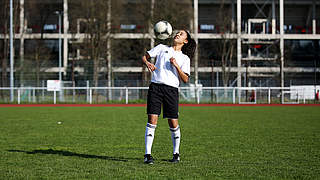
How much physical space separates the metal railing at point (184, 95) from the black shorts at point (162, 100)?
2791 cm

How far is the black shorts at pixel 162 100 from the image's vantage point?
670cm

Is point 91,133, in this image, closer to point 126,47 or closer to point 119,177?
point 119,177

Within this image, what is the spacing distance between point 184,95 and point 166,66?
29280mm

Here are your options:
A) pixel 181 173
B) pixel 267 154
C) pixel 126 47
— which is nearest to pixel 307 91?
pixel 126 47

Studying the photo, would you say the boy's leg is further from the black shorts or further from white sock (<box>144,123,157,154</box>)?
white sock (<box>144,123,157,154</box>)

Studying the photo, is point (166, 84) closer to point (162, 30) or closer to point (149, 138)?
point (149, 138)

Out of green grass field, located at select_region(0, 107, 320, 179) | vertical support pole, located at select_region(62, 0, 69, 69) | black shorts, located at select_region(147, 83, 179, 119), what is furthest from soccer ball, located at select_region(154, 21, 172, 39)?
vertical support pole, located at select_region(62, 0, 69, 69)

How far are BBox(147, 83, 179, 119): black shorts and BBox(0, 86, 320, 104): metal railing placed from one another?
91.6 ft

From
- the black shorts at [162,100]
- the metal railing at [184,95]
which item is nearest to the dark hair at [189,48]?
the black shorts at [162,100]

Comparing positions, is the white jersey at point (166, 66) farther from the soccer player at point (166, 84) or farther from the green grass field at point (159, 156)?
the green grass field at point (159, 156)

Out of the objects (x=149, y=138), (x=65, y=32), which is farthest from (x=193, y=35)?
(x=149, y=138)

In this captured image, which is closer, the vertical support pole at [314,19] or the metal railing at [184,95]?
the metal railing at [184,95]

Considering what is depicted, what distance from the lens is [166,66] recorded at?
267 inches

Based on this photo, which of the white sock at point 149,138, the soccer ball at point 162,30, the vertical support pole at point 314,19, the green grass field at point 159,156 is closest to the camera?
the green grass field at point 159,156
